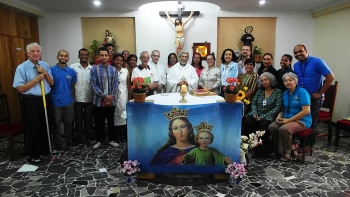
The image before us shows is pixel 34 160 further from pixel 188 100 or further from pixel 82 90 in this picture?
pixel 188 100

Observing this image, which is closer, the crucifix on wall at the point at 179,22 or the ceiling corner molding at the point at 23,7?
the ceiling corner molding at the point at 23,7

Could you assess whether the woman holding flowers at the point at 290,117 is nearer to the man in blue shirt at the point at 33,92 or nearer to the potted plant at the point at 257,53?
the potted plant at the point at 257,53

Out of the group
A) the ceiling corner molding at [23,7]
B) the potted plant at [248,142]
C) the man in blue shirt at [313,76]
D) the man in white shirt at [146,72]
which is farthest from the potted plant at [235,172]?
the ceiling corner molding at [23,7]

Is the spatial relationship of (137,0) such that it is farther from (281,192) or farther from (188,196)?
(281,192)

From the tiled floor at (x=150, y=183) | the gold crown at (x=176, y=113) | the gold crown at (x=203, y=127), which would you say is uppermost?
the gold crown at (x=176, y=113)

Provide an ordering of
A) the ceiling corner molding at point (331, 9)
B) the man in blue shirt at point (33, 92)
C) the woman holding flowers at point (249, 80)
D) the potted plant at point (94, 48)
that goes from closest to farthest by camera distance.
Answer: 1. the man in blue shirt at point (33, 92)
2. the woman holding flowers at point (249, 80)
3. the ceiling corner molding at point (331, 9)
4. the potted plant at point (94, 48)

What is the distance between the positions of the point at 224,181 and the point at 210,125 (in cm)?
65

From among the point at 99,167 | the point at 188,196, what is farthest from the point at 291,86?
the point at 99,167

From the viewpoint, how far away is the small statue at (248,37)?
18.0 ft

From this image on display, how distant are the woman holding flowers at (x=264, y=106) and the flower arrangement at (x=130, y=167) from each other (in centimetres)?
170

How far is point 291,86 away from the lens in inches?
121

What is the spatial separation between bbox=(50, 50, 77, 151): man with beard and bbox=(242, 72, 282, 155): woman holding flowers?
2568 mm

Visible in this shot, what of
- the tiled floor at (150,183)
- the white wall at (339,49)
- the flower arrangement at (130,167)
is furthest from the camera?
the white wall at (339,49)

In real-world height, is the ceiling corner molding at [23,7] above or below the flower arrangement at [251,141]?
above
